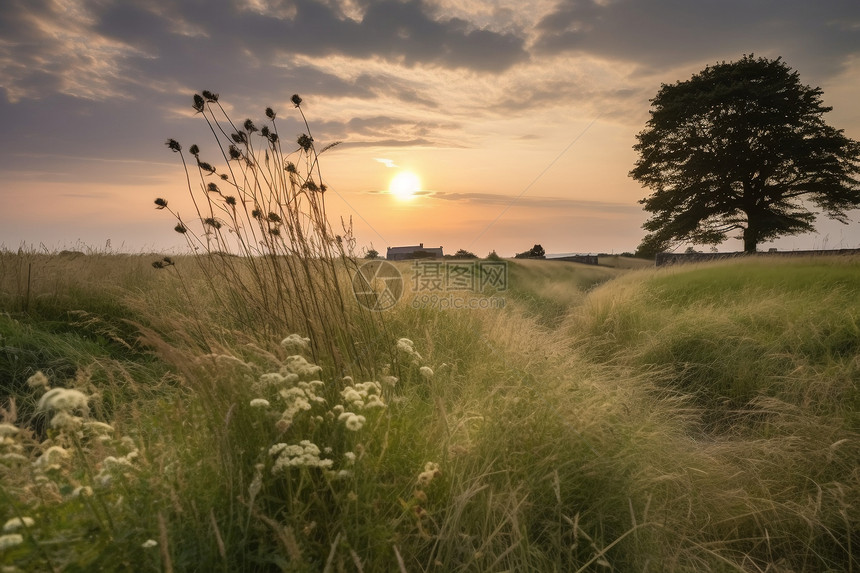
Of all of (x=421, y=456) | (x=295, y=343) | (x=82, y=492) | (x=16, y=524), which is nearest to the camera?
(x=16, y=524)

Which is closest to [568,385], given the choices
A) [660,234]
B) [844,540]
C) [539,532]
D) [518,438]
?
[518,438]

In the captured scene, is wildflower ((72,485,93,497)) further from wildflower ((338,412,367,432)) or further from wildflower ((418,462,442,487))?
wildflower ((418,462,442,487))

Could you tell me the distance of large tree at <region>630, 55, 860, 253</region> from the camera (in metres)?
17.0

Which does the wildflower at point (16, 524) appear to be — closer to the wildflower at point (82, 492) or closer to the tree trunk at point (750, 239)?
the wildflower at point (82, 492)

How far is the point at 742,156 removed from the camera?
17.7 metres

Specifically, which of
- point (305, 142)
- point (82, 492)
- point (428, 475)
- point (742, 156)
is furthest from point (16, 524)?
point (742, 156)

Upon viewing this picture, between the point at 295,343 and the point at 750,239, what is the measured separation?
19857 millimetres

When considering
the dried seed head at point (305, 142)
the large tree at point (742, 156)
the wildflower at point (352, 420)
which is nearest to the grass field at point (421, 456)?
the wildflower at point (352, 420)

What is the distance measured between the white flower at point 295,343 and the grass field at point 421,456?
0.09ft

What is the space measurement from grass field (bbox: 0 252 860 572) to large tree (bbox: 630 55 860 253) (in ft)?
45.3

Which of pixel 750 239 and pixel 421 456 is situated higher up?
pixel 750 239

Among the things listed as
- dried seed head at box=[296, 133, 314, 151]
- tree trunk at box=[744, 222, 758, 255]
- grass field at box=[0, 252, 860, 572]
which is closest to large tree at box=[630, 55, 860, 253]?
tree trunk at box=[744, 222, 758, 255]

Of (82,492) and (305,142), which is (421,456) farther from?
(305,142)

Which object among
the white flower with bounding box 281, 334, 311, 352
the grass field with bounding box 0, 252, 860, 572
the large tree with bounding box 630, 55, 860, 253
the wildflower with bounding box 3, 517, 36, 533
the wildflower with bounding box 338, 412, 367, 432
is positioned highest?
the large tree with bounding box 630, 55, 860, 253
